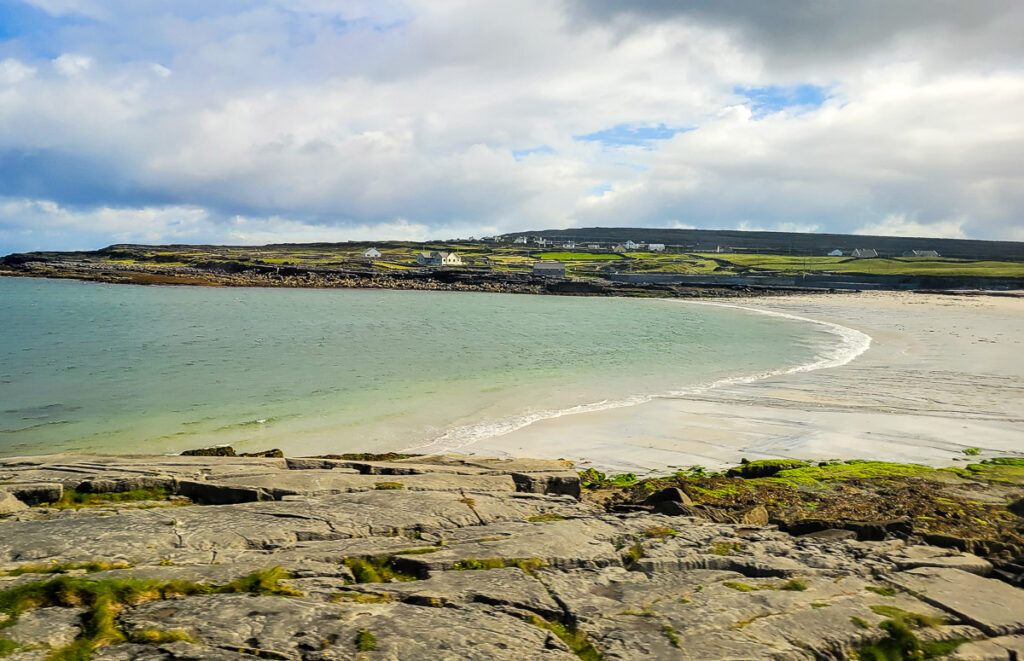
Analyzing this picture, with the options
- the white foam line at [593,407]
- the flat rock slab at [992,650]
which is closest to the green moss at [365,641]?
the flat rock slab at [992,650]

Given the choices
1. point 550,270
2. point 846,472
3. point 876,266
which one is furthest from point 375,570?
point 876,266

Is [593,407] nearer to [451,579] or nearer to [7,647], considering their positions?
[451,579]

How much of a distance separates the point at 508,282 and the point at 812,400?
→ 11088cm

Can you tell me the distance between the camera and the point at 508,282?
134m

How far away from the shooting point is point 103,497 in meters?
10.6

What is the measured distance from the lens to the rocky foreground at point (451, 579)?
587 centimetres

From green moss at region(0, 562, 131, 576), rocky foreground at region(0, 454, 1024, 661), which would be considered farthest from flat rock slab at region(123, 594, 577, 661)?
green moss at region(0, 562, 131, 576)

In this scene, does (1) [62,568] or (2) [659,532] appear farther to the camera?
(2) [659,532]

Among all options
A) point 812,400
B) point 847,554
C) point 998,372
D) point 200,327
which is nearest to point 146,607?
point 847,554

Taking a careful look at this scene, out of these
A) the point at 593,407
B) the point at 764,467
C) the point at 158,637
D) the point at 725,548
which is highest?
the point at 158,637

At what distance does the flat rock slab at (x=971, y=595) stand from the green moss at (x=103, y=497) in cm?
1062

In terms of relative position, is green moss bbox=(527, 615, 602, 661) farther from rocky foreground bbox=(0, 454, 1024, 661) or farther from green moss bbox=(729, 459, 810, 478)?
green moss bbox=(729, 459, 810, 478)

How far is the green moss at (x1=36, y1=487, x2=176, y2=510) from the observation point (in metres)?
10.1

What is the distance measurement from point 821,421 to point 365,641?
63.4 feet
